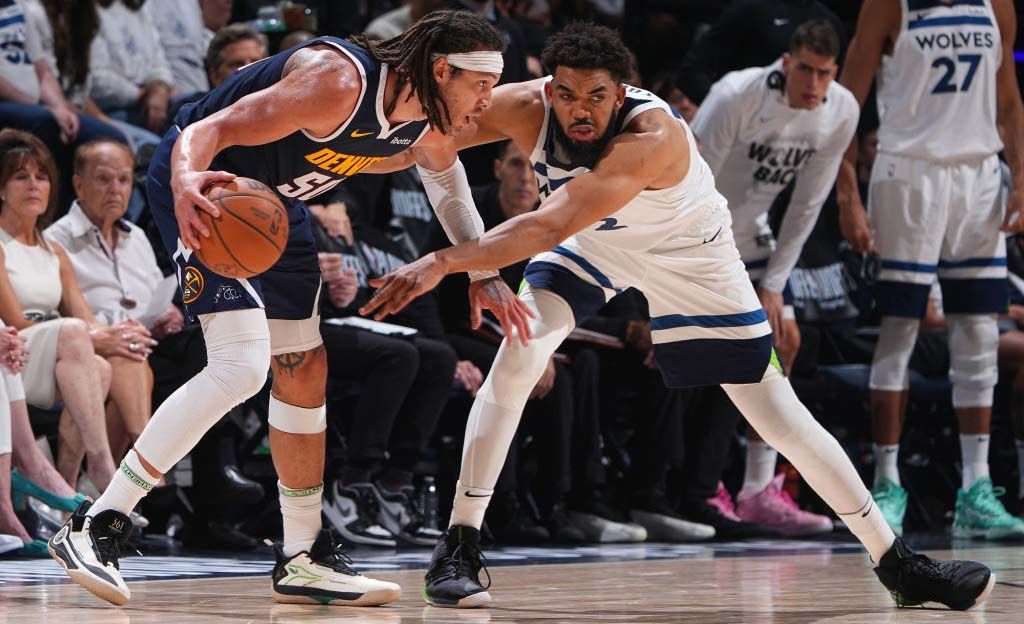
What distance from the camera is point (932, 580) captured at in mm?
3576

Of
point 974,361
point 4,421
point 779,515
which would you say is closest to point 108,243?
point 4,421

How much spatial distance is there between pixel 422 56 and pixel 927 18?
3.64 metres

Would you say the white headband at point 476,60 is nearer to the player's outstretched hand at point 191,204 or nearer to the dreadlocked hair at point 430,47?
the dreadlocked hair at point 430,47

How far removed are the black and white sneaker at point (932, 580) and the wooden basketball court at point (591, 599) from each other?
0.14 ft

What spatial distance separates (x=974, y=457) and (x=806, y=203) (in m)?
1.42

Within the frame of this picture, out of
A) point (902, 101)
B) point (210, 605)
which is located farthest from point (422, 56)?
point (902, 101)

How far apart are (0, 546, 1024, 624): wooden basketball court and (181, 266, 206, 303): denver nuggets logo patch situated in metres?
0.76

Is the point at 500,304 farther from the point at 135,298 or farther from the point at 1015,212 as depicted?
the point at 1015,212

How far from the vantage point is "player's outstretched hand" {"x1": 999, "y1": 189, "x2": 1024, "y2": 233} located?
6262 millimetres

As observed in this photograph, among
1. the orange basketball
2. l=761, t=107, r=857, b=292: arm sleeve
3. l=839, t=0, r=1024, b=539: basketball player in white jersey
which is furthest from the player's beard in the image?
l=839, t=0, r=1024, b=539: basketball player in white jersey

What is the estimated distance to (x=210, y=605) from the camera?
136 inches

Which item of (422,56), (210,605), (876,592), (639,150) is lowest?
(876,592)

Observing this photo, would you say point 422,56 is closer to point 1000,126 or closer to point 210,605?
point 210,605

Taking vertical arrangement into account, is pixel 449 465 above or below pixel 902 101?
below
